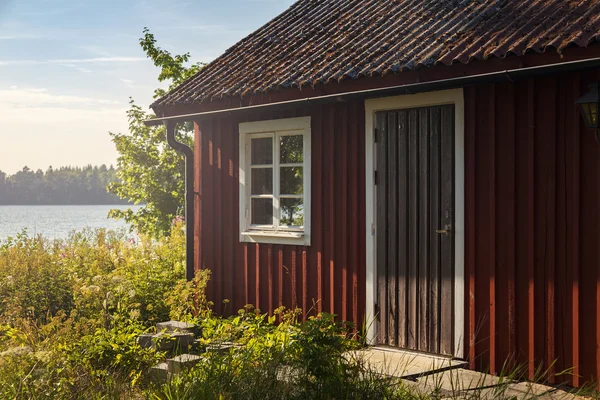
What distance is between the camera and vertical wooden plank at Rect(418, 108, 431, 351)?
7117 mm

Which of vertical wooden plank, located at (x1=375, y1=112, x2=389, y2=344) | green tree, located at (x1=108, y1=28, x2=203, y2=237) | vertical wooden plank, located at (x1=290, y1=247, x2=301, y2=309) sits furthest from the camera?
green tree, located at (x1=108, y1=28, x2=203, y2=237)

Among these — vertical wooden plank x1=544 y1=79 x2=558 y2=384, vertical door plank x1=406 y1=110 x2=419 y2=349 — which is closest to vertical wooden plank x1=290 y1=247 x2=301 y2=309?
vertical door plank x1=406 y1=110 x2=419 y2=349

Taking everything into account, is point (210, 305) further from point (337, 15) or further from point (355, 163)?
point (337, 15)

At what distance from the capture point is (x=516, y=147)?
6422 millimetres

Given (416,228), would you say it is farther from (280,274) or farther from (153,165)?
(153,165)

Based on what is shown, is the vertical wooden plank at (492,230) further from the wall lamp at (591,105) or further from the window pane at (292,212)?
the window pane at (292,212)

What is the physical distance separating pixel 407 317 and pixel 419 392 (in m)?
2.29

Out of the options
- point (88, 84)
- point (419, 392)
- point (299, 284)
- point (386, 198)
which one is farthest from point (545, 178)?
point (88, 84)

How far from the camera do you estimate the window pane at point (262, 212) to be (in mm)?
8805

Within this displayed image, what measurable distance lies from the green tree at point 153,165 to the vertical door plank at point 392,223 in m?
10.8

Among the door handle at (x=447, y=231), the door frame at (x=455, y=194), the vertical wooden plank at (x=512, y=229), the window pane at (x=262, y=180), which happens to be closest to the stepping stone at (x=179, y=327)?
the window pane at (x=262, y=180)

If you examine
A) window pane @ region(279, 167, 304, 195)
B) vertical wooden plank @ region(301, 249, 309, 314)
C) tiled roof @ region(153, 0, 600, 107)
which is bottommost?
vertical wooden plank @ region(301, 249, 309, 314)

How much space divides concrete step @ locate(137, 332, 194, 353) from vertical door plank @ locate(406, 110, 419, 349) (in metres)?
2.49

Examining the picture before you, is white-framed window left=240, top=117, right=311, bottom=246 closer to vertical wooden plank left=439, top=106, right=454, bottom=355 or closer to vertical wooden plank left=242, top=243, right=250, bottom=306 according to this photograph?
vertical wooden plank left=242, top=243, right=250, bottom=306
